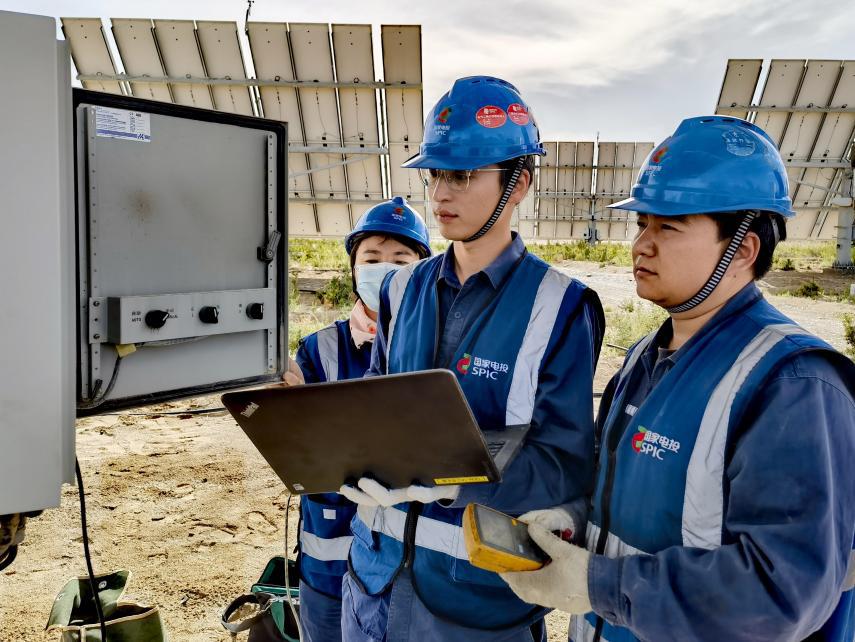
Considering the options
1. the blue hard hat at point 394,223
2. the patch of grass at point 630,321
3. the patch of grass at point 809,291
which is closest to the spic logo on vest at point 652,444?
the blue hard hat at point 394,223

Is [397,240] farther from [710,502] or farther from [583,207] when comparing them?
[583,207]

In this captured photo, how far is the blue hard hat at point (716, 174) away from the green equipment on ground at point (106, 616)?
8.97 ft

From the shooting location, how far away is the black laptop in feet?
5.28

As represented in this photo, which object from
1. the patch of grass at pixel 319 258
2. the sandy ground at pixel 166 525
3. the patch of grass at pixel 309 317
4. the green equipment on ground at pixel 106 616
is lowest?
the sandy ground at pixel 166 525

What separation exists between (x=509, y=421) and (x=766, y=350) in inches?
28.6

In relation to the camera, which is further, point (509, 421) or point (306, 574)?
point (306, 574)

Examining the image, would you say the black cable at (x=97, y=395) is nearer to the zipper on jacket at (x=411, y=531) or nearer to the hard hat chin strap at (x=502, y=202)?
the zipper on jacket at (x=411, y=531)

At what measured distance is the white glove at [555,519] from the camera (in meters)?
1.87

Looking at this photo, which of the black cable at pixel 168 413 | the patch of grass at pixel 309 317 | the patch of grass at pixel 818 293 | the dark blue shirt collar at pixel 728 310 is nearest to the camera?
the dark blue shirt collar at pixel 728 310

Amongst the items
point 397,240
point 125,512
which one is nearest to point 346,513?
point 397,240

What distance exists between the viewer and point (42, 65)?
1.63 metres

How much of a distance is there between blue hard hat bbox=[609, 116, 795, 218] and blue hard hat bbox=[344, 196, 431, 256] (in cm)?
150

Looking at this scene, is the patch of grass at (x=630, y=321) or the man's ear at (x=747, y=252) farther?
the patch of grass at (x=630, y=321)

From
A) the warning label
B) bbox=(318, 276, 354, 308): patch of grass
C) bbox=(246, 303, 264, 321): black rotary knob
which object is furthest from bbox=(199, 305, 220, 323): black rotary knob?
bbox=(318, 276, 354, 308): patch of grass
